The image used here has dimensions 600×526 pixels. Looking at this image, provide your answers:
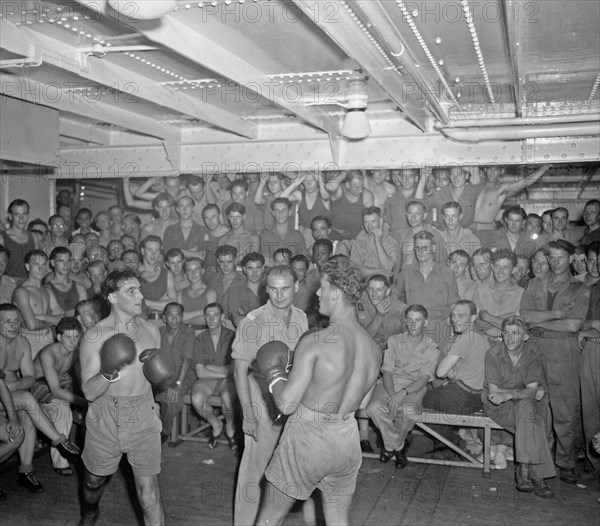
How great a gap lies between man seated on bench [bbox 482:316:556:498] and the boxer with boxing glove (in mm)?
3273

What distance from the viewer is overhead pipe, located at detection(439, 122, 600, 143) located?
5.93 meters

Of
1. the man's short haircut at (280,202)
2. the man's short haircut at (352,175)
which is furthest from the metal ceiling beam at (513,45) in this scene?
the man's short haircut at (280,202)

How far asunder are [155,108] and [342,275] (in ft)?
13.3

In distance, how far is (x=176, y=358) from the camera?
262 inches

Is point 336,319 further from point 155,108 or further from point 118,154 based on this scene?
point 118,154

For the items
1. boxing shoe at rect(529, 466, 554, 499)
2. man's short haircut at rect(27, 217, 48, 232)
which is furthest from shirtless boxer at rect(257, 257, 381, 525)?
man's short haircut at rect(27, 217, 48, 232)

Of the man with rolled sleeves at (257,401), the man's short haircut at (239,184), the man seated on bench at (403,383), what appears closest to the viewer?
the man with rolled sleeves at (257,401)

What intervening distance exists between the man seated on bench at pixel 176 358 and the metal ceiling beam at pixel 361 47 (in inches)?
129

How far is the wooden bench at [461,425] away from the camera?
19.3 ft

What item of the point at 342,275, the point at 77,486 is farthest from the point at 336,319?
the point at 77,486

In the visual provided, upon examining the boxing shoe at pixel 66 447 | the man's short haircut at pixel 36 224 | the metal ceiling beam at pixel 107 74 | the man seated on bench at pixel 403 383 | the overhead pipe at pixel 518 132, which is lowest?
the boxing shoe at pixel 66 447

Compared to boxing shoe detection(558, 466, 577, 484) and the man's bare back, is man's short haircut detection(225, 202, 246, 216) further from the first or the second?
boxing shoe detection(558, 466, 577, 484)

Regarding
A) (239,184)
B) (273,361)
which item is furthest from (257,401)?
(239,184)

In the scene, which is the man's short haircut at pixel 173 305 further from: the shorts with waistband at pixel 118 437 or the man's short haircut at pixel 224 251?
the shorts with waistband at pixel 118 437
